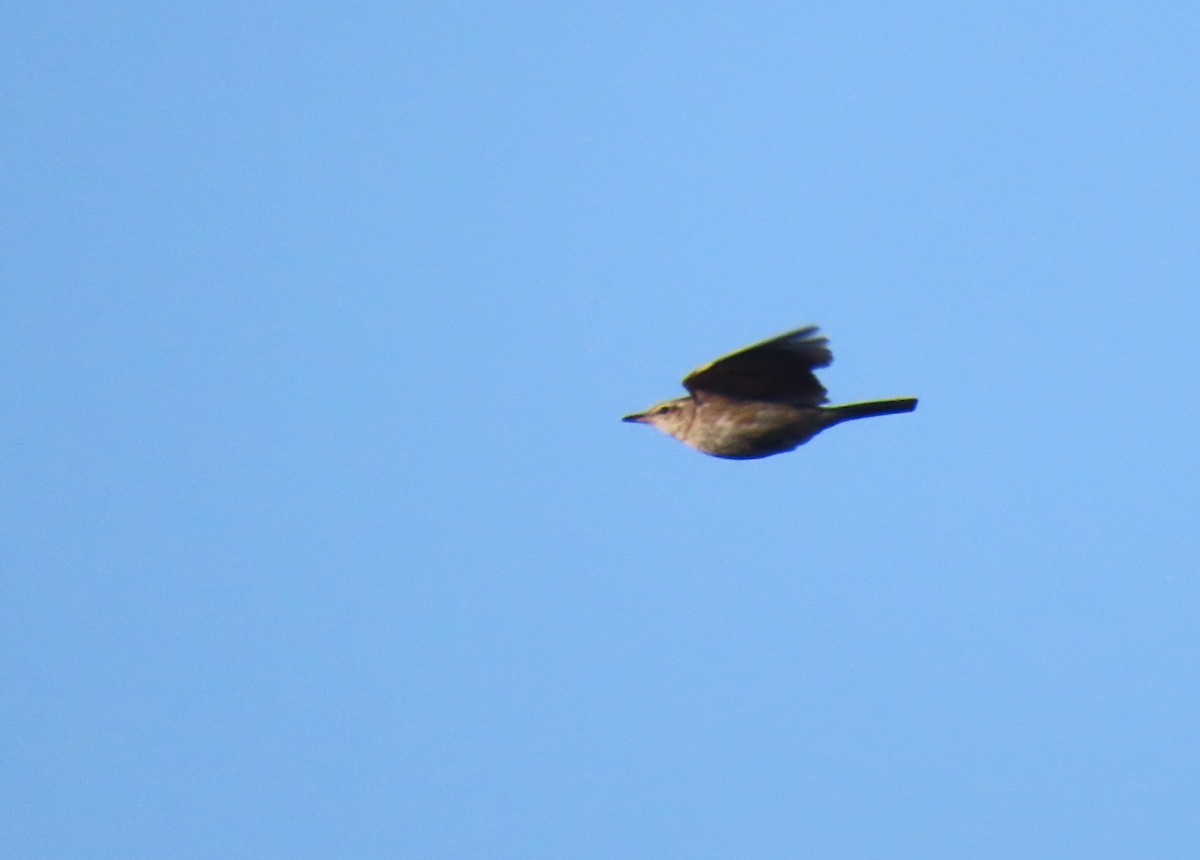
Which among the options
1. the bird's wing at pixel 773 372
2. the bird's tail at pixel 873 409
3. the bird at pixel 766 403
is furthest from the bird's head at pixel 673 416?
the bird's tail at pixel 873 409

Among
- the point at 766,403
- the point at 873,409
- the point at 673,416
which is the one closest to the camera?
the point at 873,409

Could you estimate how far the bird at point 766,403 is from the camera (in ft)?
42.1

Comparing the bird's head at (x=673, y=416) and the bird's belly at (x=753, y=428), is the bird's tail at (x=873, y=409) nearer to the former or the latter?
the bird's belly at (x=753, y=428)

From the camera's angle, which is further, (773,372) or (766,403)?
(766,403)

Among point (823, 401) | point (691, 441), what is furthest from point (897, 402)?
point (691, 441)

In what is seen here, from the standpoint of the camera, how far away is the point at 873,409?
512 inches

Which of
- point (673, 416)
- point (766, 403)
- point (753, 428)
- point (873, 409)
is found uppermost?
point (673, 416)

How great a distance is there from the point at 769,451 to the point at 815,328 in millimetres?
1485

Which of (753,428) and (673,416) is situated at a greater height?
(673,416)

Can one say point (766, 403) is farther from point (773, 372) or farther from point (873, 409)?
point (873, 409)

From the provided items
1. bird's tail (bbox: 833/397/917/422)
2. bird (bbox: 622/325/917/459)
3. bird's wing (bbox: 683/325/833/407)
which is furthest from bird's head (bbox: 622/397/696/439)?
bird's tail (bbox: 833/397/917/422)

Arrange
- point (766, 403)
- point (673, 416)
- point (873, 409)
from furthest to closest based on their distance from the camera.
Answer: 1. point (673, 416)
2. point (766, 403)
3. point (873, 409)

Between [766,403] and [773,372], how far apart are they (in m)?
0.40

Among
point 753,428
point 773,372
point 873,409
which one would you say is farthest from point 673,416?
point 873,409
